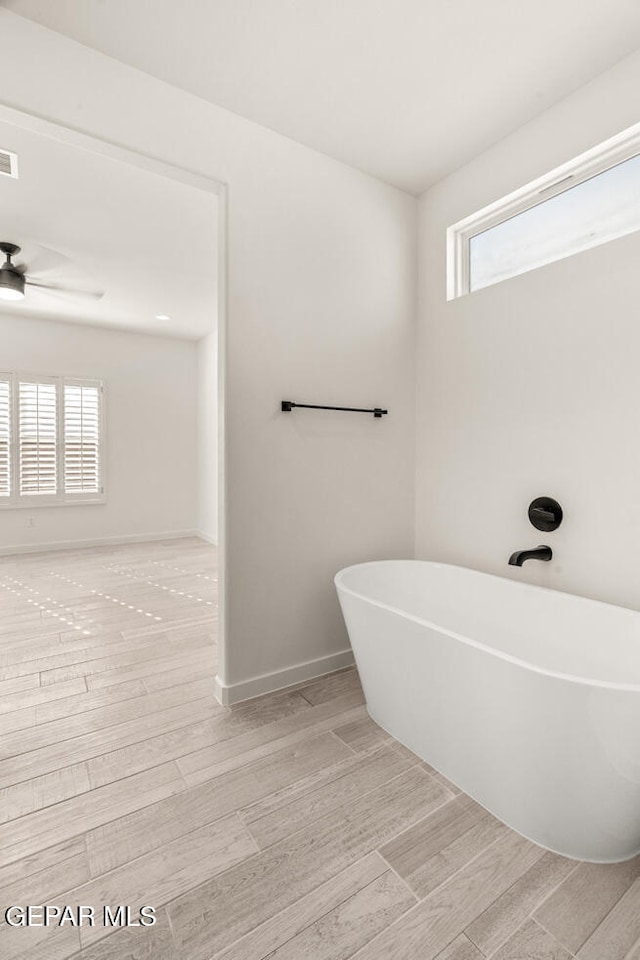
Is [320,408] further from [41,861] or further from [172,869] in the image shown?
[41,861]

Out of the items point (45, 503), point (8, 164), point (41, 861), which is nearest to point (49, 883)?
point (41, 861)

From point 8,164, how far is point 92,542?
13.7ft

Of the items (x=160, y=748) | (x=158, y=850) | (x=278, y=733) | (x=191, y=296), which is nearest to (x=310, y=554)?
(x=278, y=733)

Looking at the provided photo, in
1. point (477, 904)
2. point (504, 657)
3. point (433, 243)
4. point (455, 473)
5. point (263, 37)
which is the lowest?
point (477, 904)

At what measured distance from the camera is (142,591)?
387cm

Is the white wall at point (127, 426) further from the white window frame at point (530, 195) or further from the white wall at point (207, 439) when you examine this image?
the white window frame at point (530, 195)

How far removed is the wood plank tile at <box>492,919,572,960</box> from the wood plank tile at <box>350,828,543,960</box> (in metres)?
0.09

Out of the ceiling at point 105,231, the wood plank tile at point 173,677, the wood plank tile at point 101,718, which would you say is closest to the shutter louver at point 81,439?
the ceiling at point 105,231

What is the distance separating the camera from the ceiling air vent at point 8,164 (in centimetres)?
237

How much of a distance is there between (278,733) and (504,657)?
106cm

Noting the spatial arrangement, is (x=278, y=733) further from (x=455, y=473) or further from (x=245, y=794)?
(x=455, y=473)

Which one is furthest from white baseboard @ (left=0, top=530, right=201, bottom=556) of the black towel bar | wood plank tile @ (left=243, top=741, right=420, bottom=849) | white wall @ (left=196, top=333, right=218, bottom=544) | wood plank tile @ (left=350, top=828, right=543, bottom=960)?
wood plank tile @ (left=350, top=828, right=543, bottom=960)

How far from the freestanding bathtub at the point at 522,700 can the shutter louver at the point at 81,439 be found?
446 centimetres

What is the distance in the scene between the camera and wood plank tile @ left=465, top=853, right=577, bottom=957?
3.69 feet
